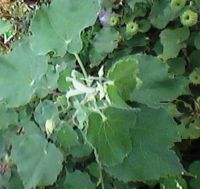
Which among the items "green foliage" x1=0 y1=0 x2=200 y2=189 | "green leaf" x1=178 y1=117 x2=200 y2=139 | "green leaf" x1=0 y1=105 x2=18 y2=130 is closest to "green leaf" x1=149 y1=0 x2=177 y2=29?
"green foliage" x1=0 y1=0 x2=200 y2=189

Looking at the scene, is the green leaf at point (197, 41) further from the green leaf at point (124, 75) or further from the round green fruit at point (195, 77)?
the green leaf at point (124, 75)

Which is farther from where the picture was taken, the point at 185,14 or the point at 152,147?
the point at 185,14

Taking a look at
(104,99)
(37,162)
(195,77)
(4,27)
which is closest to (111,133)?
(104,99)

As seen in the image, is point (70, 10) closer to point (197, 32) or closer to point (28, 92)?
point (28, 92)

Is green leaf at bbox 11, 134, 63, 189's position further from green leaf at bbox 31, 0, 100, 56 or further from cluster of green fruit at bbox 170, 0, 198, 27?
cluster of green fruit at bbox 170, 0, 198, 27

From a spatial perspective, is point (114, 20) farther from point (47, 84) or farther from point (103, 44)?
point (47, 84)

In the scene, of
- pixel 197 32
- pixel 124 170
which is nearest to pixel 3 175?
pixel 124 170

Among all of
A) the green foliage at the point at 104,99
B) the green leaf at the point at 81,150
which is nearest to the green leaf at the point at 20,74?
the green foliage at the point at 104,99
